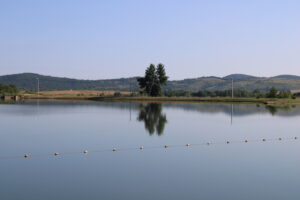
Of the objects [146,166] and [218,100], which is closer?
[146,166]

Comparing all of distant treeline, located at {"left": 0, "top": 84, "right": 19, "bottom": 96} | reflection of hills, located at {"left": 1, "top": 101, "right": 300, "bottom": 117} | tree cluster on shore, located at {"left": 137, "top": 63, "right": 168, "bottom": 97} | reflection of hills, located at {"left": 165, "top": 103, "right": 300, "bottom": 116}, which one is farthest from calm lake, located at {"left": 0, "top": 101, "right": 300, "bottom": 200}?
distant treeline, located at {"left": 0, "top": 84, "right": 19, "bottom": 96}

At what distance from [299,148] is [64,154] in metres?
10.8

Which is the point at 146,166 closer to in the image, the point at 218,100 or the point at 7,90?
the point at 218,100

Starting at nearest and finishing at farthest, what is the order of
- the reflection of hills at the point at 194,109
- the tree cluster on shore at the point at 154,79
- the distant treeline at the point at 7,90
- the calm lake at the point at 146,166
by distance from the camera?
1. the calm lake at the point at 146,166
2. the reflection of hills at the point at 194,109
3. the tree cluster on shore at the point at 154,79
4. the distant treeline at the point at 7,90

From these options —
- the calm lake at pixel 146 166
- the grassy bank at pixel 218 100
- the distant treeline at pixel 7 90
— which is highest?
the distant treeline at pixel 7 90

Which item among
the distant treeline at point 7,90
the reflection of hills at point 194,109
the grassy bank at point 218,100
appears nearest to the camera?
the reflection of hills at point 194,109

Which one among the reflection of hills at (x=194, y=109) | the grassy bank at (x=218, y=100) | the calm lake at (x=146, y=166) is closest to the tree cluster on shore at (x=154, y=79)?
the grassy bank at (x=218, y=100)

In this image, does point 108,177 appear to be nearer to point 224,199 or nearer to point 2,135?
point 224,199

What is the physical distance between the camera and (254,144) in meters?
20.5

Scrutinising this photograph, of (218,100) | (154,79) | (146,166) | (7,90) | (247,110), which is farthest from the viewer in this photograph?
(7,90)

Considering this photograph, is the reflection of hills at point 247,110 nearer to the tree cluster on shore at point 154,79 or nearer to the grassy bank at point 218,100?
the grassy bank at point 218,100

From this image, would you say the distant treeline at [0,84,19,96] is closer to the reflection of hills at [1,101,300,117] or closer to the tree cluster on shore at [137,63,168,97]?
the tree cluster on shore at [137,63,168,97]

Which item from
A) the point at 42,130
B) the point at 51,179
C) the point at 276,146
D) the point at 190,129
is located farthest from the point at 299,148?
the point at 42,130

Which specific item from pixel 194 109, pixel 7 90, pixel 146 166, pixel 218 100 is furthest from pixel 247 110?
pixel 7 90
